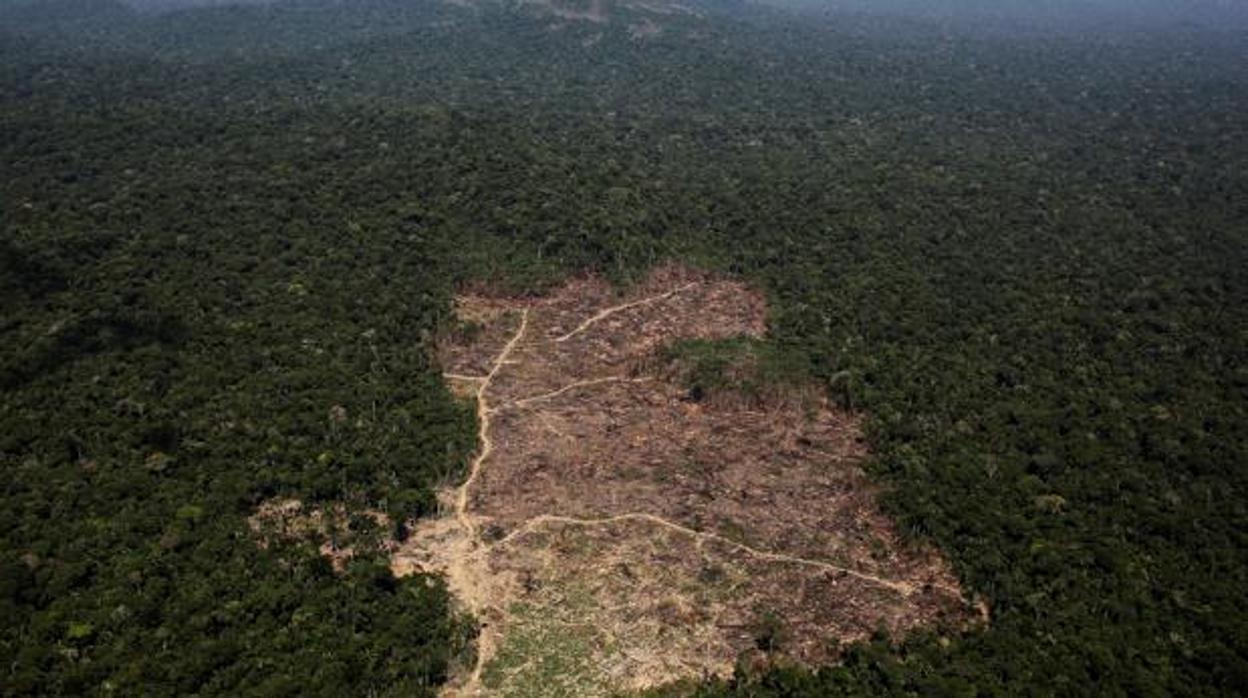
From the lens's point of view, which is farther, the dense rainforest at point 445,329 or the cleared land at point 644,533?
the cleared land at point 644,533

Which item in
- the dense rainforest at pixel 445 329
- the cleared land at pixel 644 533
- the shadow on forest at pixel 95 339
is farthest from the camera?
the shadow on forest at pixel 95 339

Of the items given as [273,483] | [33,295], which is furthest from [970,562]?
[33,295]

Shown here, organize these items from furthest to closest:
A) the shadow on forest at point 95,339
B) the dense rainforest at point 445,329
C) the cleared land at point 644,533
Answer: the shadow on forest at point 95,339 < the cleared land at point 644,533 < the dense rainforest at point 445,329

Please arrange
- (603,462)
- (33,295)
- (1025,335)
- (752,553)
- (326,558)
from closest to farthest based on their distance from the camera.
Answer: (326,558) → (752,553) → (603,462) → (33,295) → (1025,335)

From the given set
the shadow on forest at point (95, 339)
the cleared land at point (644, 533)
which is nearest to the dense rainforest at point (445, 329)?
the shadow on forest at point (95, 339)

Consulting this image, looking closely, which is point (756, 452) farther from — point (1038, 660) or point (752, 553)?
point (1038, 660)

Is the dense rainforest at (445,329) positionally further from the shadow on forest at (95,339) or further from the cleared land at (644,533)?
the cleared land at (644,533)

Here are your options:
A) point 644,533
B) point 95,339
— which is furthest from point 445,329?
point 644,533
